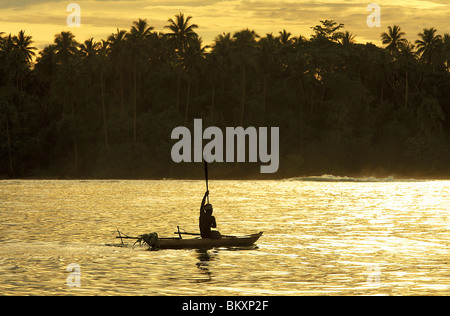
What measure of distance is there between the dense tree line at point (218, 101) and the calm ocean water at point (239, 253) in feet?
189

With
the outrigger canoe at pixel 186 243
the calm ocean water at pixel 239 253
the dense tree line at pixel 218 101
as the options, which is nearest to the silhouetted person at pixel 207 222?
the outrigger canoe at pixel 186 243

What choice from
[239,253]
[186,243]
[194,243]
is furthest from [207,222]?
[239,253]

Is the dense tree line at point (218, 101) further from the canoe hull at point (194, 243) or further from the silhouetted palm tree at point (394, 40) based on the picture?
the canoe hull at point (194, 243)

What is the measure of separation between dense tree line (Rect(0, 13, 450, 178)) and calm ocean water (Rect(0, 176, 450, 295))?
189 ft

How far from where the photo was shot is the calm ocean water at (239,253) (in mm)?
23859

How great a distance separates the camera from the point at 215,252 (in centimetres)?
3294

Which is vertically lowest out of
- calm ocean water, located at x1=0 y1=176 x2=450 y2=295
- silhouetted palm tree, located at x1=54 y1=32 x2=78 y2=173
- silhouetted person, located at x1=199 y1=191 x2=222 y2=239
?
calm ocean water, located at x1=0 y1=176 x2=450 y2=295

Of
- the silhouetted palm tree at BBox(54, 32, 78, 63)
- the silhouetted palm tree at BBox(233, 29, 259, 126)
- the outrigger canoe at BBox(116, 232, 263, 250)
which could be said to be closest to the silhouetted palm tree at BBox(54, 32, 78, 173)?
the silhouetted palm tree at BBox(54, 32, 78, 63)

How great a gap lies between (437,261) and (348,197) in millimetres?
56790

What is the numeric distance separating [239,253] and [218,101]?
99975 mm

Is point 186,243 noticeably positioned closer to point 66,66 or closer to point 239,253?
point 239,253

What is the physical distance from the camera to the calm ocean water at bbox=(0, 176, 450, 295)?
23.9 metres

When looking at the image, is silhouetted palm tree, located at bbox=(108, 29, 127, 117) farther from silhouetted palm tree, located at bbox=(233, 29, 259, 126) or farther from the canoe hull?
the canoe hull

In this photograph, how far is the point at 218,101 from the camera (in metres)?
132
